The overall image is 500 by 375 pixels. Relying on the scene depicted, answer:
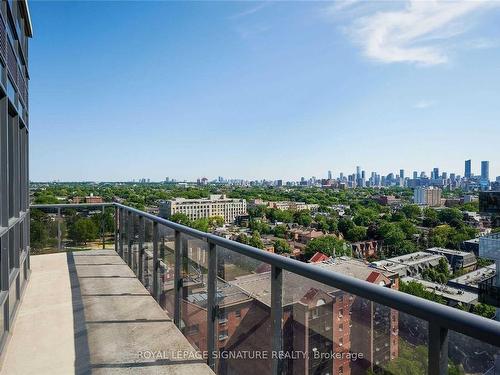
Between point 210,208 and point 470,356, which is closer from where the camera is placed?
point 470,356

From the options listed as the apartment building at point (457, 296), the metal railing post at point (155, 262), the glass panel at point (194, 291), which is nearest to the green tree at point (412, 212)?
the apartment building at point (457, 296)

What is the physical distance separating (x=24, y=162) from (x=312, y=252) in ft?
145

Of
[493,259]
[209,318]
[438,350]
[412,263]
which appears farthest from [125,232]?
[412,263]

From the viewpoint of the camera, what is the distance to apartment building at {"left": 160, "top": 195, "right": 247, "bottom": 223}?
231ft

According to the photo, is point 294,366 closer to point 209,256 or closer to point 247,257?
point 247,257

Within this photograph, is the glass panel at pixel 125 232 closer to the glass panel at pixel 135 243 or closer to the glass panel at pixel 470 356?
the glass panel at pixel 135 243

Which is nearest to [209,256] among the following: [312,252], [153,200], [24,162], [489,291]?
[24,162]

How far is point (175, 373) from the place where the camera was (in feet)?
7.64

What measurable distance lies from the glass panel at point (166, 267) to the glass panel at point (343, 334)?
72.0 inches

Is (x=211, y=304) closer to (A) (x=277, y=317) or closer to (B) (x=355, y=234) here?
(A) (x=277, y=317)

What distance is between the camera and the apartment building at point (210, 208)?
70500mm

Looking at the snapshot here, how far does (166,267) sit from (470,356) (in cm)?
293

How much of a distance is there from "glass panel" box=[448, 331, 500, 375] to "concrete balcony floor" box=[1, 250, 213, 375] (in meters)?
1.85

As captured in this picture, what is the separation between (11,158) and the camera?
3.90 meters
